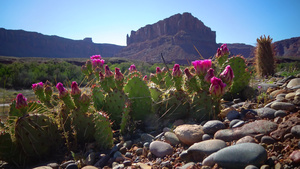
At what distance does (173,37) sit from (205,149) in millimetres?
87293

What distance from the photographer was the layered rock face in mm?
81438

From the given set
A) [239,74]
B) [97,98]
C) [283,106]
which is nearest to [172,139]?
[283,106]

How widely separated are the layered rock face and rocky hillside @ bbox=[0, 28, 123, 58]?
21.9 m

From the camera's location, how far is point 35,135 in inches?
88.9

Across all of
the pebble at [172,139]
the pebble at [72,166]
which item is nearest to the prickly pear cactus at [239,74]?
the pebble at [172,139]

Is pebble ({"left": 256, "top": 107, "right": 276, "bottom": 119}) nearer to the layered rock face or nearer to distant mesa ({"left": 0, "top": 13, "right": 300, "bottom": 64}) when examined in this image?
distant mesa ({"left": 0, "top": 13, "right": 300, "bottom": 64})

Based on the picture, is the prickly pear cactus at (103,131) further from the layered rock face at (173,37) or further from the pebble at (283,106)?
the layered rock face at (173,37)

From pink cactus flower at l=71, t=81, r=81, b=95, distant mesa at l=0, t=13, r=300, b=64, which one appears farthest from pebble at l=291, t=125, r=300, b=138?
distant mesa at l=0, t=13, r=300, b=64

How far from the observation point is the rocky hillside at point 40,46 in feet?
284

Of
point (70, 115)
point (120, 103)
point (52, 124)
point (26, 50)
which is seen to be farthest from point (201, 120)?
point (26, 50)

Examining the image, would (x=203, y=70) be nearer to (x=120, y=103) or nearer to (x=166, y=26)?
(x=120, y=103)

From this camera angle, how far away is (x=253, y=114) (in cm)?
242

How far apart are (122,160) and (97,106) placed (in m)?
1.40

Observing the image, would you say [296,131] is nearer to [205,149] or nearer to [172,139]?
[205,149]
